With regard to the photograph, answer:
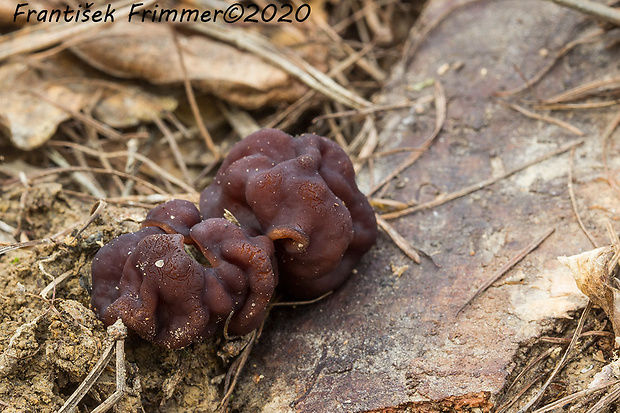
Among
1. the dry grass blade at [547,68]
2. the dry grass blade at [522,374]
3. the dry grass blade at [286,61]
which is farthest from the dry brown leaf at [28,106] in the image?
the dry grass blade at [522,374]

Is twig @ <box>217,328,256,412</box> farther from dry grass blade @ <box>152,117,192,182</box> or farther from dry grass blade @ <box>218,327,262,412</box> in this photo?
dry grass blade @ <box>152,117,192,182</box>

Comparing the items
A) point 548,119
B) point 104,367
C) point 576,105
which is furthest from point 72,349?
point 576,105

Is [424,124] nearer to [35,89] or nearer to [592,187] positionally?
[592,187]

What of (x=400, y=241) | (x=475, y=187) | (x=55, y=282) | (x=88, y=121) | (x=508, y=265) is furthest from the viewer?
(x=88, y=121)

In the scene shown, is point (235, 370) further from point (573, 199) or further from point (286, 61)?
point (286, 61)

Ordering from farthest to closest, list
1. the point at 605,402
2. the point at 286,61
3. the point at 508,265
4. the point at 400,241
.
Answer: the point at 286,61
the point at 400,241
the point at 508,265
the point at 605,402

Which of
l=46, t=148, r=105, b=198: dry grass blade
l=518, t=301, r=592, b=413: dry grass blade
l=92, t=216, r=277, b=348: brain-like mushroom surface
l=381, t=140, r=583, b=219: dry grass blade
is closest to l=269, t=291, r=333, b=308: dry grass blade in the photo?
l=92, t=216, r=277, b=348: brain-like mushroom surface

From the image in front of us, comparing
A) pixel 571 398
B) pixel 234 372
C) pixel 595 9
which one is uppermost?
pixel 595 9
